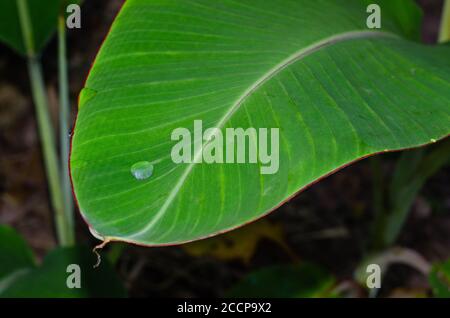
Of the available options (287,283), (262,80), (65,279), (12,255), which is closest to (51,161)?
(12,255)

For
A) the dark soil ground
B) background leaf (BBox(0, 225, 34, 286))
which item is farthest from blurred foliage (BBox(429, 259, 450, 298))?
background leaf (BBox(0, 225, 34, 286))

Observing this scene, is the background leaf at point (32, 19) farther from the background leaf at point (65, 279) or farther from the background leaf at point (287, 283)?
the background leaf at point (287, 283)

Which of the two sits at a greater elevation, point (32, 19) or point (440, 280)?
point (32, 19)

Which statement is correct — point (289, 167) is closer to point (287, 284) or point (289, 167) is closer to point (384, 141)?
point (384, 141)

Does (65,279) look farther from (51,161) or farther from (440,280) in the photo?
(440,280)

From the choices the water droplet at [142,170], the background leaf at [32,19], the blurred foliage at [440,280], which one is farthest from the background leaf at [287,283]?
the background leaf at [32,19]

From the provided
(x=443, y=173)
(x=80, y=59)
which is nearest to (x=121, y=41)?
(x=80, y=59)
